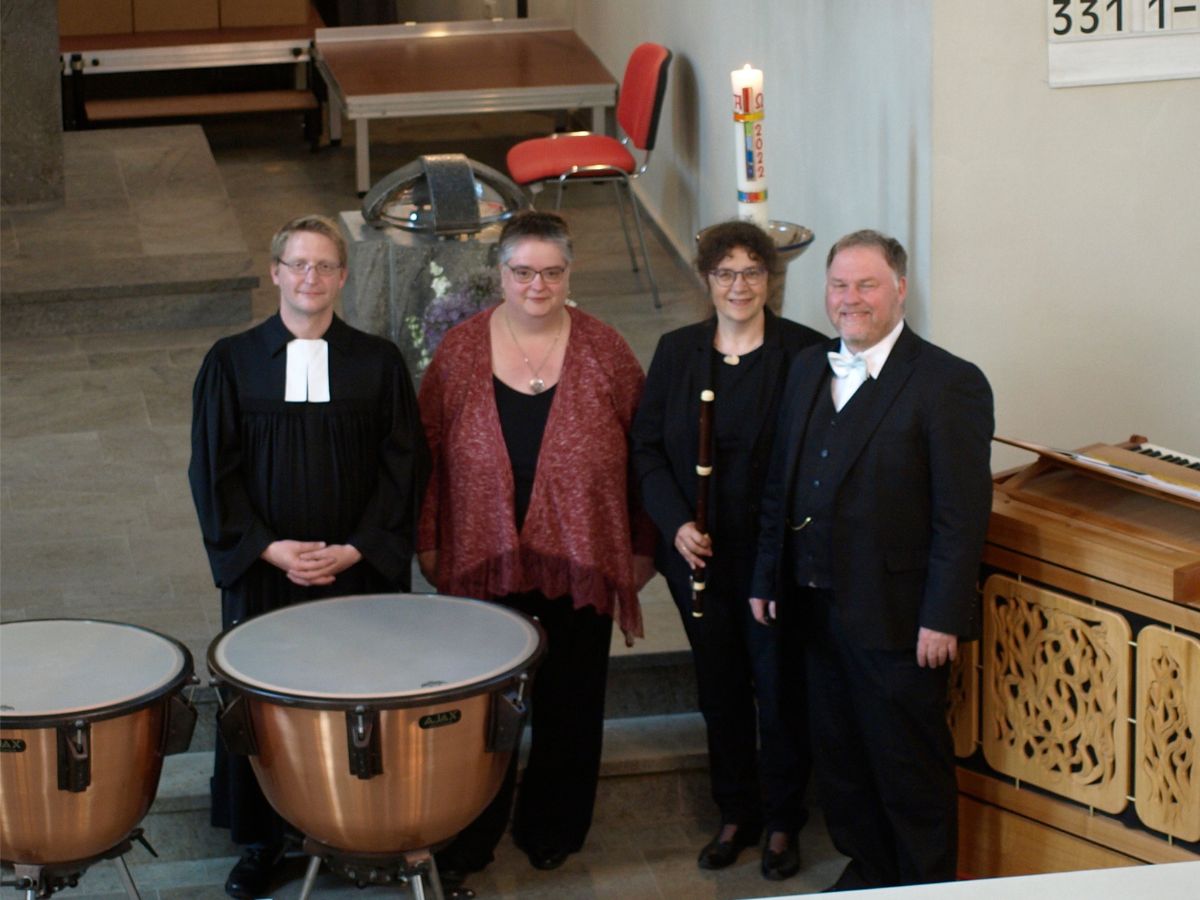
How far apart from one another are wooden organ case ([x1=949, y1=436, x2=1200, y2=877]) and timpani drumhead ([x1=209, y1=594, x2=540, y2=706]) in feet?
3.25

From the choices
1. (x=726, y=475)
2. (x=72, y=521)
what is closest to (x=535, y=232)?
(x=726, y=475)

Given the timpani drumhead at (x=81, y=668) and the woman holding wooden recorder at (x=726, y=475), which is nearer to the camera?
the timpani drumhead at (x=81, y=668)

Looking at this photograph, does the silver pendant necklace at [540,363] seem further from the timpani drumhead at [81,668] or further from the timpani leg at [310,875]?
the timpani leg at [310,875]

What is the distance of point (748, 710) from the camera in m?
4.01

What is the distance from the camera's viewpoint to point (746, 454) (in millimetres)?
3760

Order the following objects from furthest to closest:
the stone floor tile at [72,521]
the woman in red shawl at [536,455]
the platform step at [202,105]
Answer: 1. the platform step at [202,105]
2. the stone floor tile at [72,521]
3. the woman in red shawl at [536,455]

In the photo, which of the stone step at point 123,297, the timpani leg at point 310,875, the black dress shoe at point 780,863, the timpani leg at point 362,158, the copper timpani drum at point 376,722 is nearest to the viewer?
the copper timpani drum at point 376,722

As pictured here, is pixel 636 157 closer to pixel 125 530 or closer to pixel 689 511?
pixel 125 530

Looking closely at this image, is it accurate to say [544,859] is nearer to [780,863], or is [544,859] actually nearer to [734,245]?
[780,863]

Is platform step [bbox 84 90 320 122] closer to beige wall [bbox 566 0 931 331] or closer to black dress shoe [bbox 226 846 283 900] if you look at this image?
beige wall [bbox 566 0 931 331]

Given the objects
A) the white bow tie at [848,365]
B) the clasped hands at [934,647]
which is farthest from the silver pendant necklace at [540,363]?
the clasped hands at [934,647]

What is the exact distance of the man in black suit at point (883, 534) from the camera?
3453mm

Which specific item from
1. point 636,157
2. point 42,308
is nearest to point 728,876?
point 42,308

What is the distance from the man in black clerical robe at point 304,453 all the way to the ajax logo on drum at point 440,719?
1.83 feet
